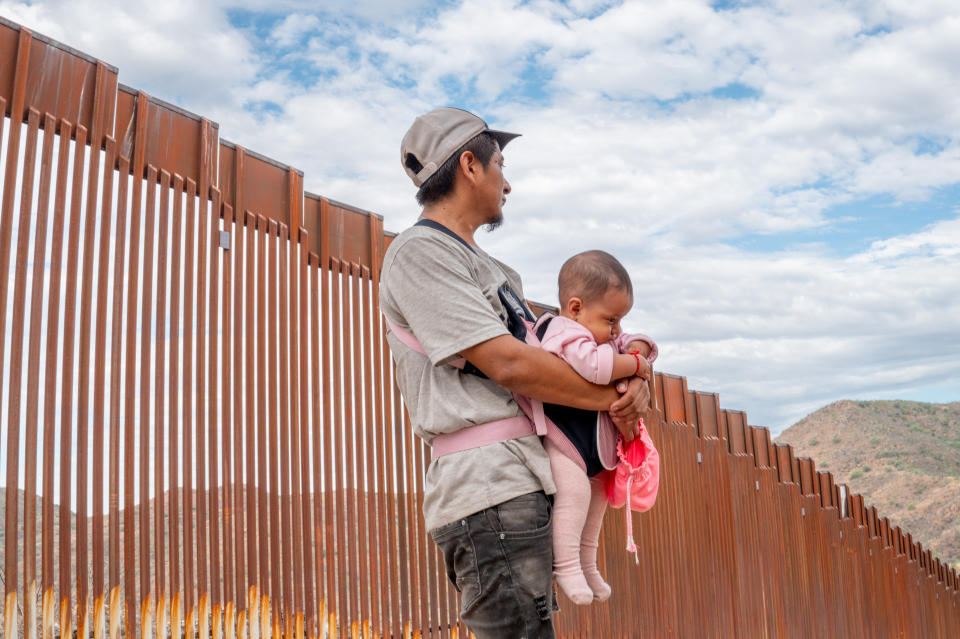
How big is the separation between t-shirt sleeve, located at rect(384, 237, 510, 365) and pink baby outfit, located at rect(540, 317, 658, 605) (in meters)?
0.21

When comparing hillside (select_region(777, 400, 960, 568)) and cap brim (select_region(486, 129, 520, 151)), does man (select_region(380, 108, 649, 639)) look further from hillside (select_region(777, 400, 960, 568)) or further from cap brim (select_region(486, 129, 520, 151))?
hillside (select_region(777, 400, 960, 568))

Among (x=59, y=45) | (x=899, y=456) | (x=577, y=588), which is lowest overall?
(x=577, y=588)

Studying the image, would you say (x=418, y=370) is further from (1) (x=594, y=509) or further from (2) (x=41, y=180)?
(2) (x=41, y=180)

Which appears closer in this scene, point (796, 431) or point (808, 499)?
point (808, 499)

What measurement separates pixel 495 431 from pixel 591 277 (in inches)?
22.8

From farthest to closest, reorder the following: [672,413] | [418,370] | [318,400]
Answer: [672,413], [318,400], [418,370]

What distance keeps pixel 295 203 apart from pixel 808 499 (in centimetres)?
684

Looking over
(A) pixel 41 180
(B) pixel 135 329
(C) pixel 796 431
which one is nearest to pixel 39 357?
(B) pixel 135 329

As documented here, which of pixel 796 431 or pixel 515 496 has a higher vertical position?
pixel 796 431

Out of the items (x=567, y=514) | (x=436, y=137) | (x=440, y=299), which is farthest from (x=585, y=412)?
(x=436, y=137)

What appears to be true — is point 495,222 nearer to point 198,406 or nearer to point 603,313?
point 603,313

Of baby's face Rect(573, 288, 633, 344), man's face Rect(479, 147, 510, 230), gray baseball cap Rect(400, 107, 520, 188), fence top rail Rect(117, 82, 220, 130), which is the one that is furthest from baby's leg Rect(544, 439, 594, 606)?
fence top rail Rect(117, 82, 220, 130)

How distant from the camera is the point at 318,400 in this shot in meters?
4.30

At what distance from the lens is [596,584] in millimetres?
2408
